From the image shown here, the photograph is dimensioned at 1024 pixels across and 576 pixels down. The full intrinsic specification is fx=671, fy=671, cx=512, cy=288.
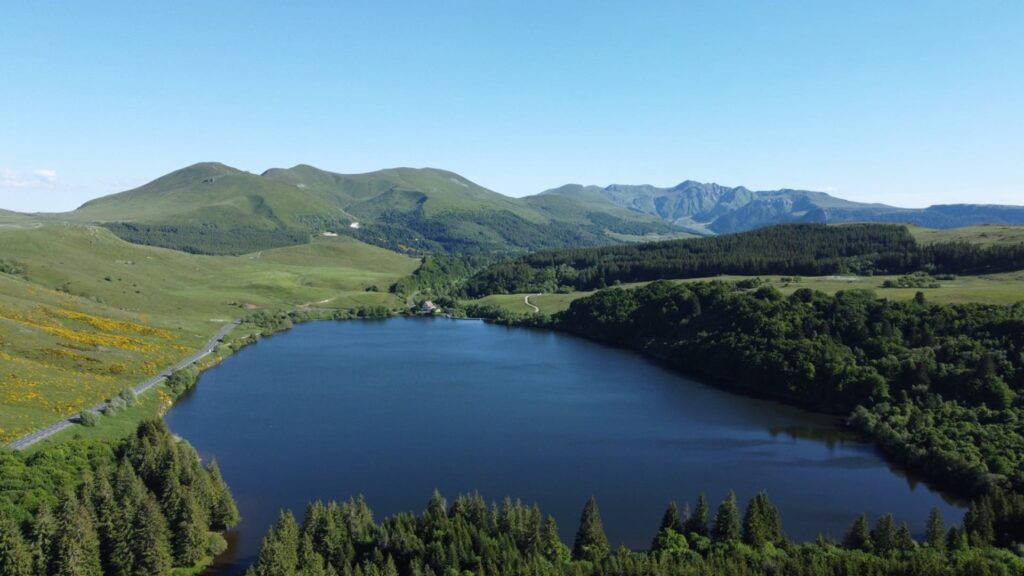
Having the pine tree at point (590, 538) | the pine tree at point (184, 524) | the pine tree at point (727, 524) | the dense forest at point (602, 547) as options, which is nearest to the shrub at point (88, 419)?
the pine tree at point (184, 524)

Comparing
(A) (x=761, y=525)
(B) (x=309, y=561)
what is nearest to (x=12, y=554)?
(B) (x=309, y=561)

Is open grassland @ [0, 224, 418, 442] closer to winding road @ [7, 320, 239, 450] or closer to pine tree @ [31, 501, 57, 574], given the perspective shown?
winding road @ [7, 320, 239, 450]

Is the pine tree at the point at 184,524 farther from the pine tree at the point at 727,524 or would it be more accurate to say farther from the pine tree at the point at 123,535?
the pine tree at the point at 727,524

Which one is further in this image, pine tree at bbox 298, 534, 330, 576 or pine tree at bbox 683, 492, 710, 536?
pine tree at bbox 683, 492, 710, 536

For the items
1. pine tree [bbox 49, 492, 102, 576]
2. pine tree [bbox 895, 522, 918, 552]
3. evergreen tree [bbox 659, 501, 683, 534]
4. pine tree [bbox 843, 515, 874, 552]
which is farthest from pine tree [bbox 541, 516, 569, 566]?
pine tree [bbox 49, 492, 102, 576]

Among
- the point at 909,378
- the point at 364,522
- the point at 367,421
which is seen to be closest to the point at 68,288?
the point at 367,421

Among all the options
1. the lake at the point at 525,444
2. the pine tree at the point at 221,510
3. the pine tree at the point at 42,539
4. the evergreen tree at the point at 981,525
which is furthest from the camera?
the lake at the point at 525,444

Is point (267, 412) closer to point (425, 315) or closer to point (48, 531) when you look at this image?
point (48, 531)
